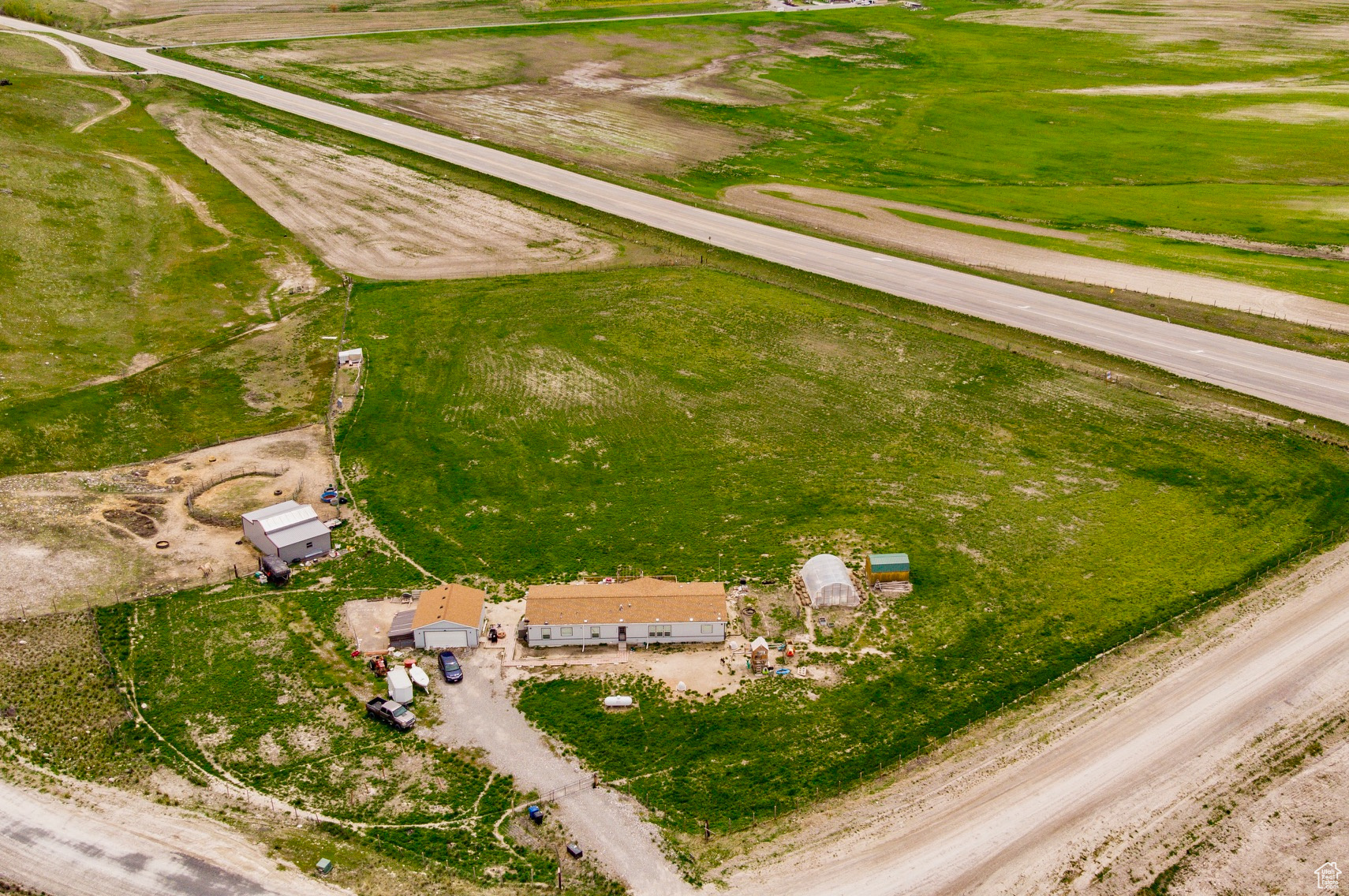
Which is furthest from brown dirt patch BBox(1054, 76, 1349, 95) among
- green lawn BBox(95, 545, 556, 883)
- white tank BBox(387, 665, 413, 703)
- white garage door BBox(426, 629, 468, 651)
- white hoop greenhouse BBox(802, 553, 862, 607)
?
white tank BBox(387, 665, 413, 703)

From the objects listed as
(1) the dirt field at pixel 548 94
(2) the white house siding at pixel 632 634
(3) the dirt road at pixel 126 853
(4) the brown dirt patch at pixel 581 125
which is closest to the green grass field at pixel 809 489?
(2) the white house siding at pixel 632 634

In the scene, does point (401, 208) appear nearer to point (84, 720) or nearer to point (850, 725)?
point (84, 720)

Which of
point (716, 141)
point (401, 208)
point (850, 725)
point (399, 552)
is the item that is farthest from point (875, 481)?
point (716, 141)

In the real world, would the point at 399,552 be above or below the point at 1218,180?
below

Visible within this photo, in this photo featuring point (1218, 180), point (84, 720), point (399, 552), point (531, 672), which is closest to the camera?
point (84, 720)

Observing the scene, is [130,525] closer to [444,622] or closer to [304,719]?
[304,719]
